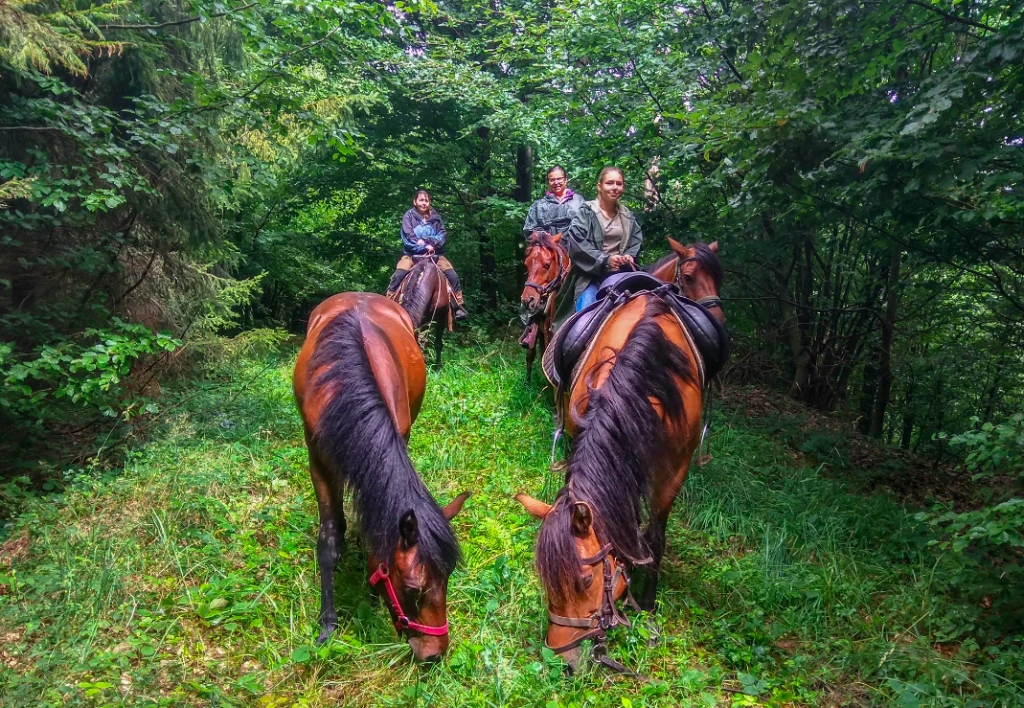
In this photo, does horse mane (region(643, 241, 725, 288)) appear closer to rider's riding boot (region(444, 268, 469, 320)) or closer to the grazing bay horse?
the grazing bay horse

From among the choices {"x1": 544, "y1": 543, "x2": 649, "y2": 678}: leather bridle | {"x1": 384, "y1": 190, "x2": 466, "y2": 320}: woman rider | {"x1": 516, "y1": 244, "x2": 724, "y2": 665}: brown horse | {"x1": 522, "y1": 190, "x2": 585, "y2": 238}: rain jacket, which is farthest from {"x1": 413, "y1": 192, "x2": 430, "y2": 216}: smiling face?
{"x1": 544, "y1": 543, "x2": 649, "y2": 678}: leather bridle

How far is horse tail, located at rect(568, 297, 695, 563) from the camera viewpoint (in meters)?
2.92

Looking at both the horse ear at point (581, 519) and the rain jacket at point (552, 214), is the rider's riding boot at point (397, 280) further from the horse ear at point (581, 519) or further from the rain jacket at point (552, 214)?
the horse ear at point (581, 519)

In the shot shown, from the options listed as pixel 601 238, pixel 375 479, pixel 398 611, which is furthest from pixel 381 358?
pixel 601 238

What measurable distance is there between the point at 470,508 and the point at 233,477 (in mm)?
2048

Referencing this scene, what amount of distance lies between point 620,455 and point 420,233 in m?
6.69

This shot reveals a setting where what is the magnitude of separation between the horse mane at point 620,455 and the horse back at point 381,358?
110 centimetres

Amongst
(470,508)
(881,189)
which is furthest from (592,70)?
(470,508)

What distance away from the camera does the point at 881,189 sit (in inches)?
156

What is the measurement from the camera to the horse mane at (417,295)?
822cm

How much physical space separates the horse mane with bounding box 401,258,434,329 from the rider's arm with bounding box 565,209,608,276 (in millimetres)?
3317

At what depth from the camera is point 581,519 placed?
110 inches

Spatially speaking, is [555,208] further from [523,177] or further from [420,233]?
[523,177]

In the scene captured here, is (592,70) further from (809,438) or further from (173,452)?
(173,452)
